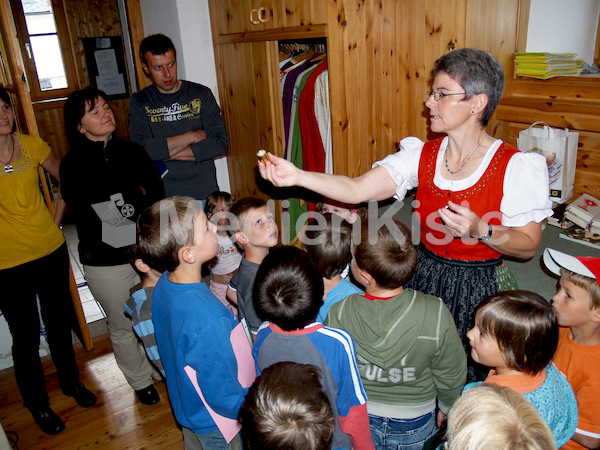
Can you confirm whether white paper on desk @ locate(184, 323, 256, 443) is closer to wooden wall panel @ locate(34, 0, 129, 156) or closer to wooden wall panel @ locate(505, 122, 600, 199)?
wooden wall panel @ locate(505, 122, 600, 199)

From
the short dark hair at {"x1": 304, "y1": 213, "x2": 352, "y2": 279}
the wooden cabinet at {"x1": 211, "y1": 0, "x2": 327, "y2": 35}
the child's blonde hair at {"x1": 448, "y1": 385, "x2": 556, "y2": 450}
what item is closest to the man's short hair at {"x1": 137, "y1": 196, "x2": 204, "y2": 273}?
the short dark hair at {"x1": 304, "y1": 213, "x2": 352, "y2": 279}

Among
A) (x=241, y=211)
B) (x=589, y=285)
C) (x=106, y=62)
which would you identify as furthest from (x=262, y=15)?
(x=106, y=62)

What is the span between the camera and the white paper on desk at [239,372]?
142 cm

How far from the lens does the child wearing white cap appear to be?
4.51ft

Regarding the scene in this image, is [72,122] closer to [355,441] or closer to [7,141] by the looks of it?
[7,141]

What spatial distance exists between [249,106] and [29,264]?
1.50m

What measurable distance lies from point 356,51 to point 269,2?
0.60m

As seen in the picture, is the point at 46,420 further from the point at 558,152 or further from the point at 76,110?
the point at 558,152

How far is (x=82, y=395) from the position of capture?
2.52 m

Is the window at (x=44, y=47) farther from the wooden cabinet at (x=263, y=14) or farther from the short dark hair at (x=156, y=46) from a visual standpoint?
the short dark hair at (x=156, y=46)

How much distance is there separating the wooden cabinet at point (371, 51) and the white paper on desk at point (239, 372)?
1.24 m

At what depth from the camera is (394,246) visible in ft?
4.68

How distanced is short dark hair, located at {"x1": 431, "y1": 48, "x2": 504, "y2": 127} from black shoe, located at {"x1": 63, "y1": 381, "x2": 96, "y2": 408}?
2304mm

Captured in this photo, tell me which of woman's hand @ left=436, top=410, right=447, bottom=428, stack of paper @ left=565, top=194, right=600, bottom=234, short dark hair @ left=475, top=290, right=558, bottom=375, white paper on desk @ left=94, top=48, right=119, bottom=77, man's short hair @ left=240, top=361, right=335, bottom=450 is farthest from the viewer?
white paper on desk @ left=94, top=48, right=119, bottom=77
